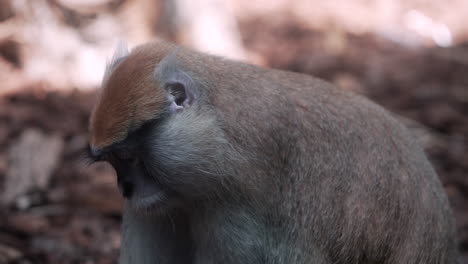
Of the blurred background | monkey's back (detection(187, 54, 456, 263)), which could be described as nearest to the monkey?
monkey's back (detection(187, 54, 456, 263))

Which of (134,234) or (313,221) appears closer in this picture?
(313,221)

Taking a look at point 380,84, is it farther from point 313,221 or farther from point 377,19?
point 313,221

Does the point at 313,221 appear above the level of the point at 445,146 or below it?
below

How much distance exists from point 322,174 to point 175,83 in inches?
39.6

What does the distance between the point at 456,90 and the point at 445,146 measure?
4.05ft

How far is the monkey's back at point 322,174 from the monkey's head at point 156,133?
0.50 feet

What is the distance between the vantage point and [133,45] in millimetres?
8477

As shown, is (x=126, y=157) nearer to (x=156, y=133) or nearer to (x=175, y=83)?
(x=156, y=133)

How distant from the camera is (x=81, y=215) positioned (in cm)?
643

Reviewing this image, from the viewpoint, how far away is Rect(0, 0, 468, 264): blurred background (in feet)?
21.0

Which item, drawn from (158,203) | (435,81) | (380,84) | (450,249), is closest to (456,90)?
(435,81)

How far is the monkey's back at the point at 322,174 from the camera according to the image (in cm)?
422

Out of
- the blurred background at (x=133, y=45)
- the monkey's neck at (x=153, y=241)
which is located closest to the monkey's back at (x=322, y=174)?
the monkey's neck at (x=153, y=241)

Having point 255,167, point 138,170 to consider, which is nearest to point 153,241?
point 138,170
